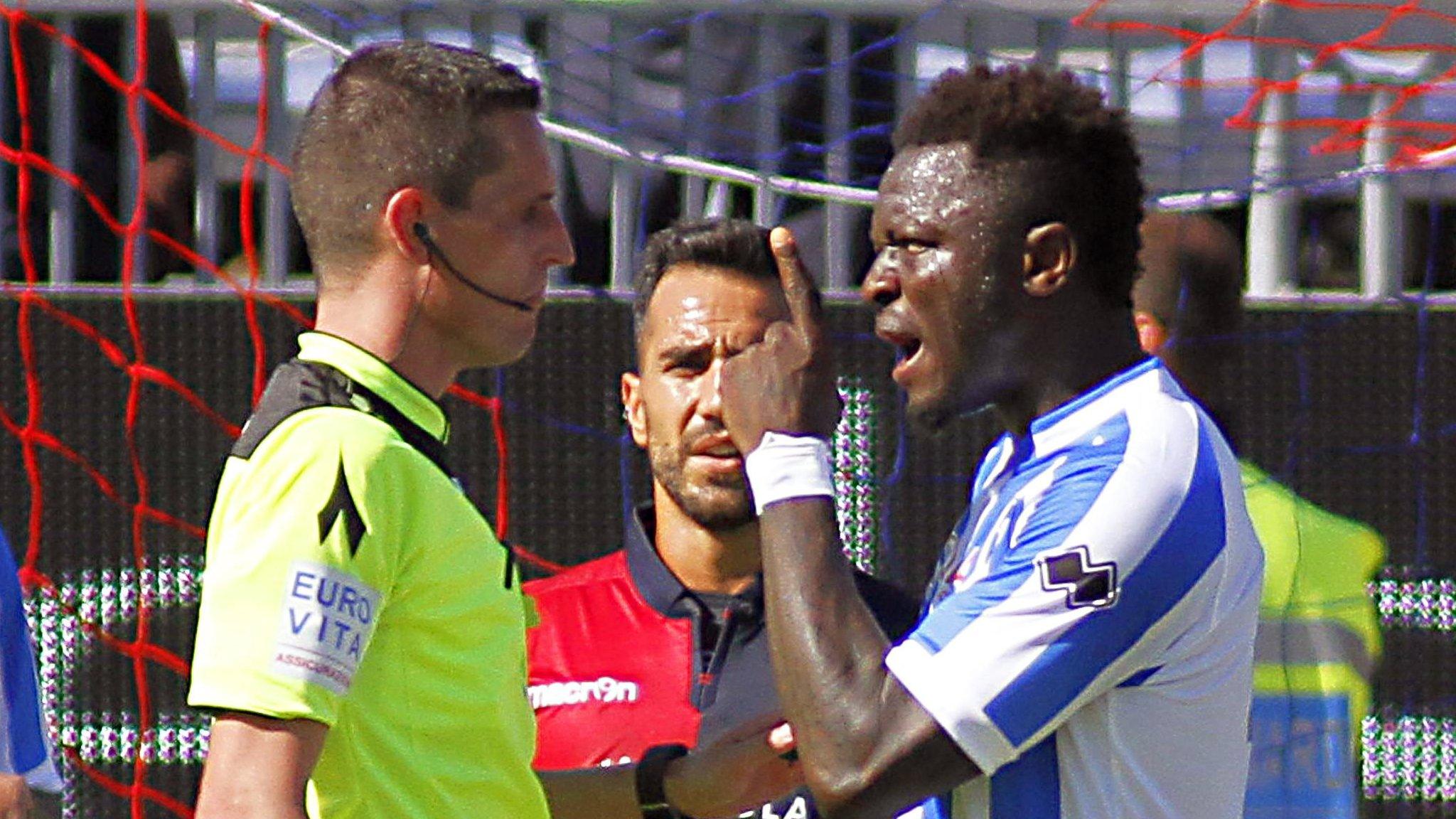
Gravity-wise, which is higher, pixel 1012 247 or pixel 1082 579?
pixel 1012 247

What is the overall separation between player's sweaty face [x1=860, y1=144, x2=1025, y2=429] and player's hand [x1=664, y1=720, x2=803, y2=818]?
1.62 feet

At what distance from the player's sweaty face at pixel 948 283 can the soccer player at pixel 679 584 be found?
1.01 metres

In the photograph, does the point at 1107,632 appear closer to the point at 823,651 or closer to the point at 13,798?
the point at 823,651

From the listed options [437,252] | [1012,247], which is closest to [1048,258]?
[1012,247]

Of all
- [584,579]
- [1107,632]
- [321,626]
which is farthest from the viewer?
[584,579]

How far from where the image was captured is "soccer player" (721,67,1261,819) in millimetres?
2057

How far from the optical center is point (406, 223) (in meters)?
2.21

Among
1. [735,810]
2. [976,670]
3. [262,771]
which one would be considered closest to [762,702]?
[735,810]

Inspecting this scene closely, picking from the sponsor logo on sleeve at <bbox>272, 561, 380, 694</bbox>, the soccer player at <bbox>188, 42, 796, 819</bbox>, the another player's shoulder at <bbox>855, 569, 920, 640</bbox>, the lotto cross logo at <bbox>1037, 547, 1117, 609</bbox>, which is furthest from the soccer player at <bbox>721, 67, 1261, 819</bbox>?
the another player's shoulder at <bbox>855, 569, 920, 640</bbox>

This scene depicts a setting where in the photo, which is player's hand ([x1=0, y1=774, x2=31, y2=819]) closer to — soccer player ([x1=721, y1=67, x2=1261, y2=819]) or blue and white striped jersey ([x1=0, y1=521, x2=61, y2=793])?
blue and white striped jersey ([x1=0, y1=521, x2=61, y2=793])

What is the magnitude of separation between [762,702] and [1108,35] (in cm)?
166

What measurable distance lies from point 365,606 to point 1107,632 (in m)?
0.73

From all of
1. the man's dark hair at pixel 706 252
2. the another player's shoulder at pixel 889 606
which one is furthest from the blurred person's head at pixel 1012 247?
the man's dark hair at pixel 706 252

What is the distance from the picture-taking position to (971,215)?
222cm
